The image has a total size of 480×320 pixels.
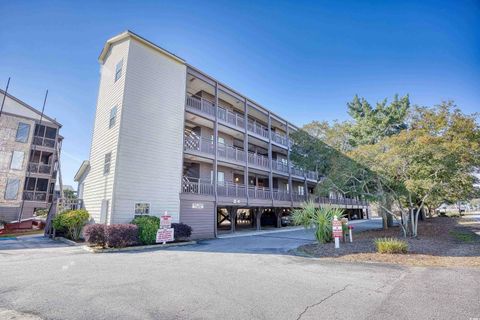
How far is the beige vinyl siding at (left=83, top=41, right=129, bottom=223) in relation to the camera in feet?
45.0

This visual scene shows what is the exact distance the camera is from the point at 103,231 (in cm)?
1110

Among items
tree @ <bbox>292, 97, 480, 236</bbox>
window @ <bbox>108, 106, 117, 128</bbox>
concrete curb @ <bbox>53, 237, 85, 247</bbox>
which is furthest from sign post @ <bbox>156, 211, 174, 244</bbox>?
tree @ <bbox>292, 97, 480, 236</bbox>

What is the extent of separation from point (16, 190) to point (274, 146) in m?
26.8

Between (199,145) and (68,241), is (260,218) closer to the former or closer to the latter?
(199,145)

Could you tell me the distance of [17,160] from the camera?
2472cm

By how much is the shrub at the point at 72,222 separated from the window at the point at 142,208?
327cm

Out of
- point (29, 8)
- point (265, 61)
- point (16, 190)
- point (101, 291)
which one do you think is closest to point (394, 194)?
point (265, 61)

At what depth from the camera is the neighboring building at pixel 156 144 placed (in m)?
13.6

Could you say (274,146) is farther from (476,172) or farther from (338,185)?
(476,172)

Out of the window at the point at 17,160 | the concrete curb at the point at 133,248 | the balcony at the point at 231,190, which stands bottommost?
the concrete curb at the point at 133,248

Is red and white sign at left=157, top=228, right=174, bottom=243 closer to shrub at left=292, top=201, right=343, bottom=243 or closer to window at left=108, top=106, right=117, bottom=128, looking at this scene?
shrub at left=292, top=201, right=343, bottom=243

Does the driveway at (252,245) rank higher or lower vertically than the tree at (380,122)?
lower

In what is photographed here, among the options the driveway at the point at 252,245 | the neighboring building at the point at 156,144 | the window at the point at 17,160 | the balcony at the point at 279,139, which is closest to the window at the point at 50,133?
the window at the point at 17,160

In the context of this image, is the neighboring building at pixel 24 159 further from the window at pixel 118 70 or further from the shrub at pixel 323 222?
the shrub at pixel 323 222
